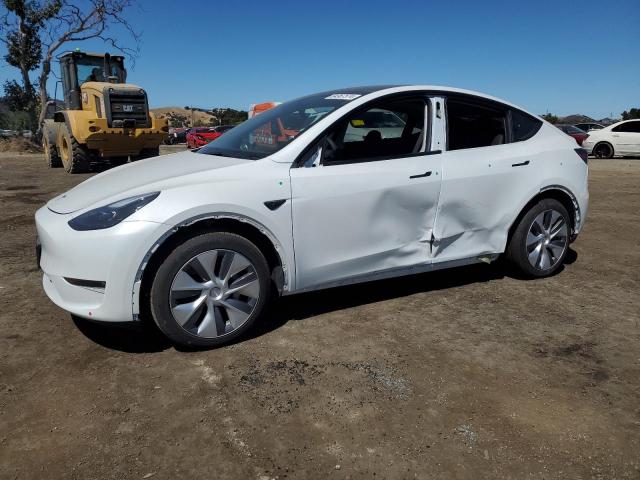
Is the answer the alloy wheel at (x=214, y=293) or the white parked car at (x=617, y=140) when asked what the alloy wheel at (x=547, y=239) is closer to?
the alloy wheel at (x=214, y=293)

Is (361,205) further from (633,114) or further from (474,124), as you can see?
(633,114)

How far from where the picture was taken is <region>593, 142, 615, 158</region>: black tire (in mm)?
18266

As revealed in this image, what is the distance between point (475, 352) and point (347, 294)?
4.04ft

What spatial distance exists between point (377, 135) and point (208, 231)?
1.68 metres

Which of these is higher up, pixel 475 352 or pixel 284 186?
pixel 284 186

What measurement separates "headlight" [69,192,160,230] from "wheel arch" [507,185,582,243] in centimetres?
289

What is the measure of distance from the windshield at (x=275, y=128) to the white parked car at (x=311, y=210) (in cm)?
2

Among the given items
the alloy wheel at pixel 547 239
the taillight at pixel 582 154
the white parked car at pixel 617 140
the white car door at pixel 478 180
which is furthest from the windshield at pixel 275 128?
the white parked car at pixel 617 140

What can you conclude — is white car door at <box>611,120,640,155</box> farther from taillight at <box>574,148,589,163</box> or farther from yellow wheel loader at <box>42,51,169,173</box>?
taillight at <box>574,148,589,163</box>

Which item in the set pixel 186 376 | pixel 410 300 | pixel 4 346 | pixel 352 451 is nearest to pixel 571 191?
pixel 410 300

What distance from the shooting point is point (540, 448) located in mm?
2191

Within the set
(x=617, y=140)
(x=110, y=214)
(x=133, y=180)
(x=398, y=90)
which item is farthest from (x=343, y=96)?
(x=617, y=140)

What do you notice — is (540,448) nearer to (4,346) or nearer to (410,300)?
(410,300)

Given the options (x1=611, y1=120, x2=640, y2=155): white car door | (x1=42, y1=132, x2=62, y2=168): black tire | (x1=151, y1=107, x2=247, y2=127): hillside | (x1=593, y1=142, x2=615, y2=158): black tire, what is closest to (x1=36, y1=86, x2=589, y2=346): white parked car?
(x1=42, y1=132, x2=62, y2=168): black tire
